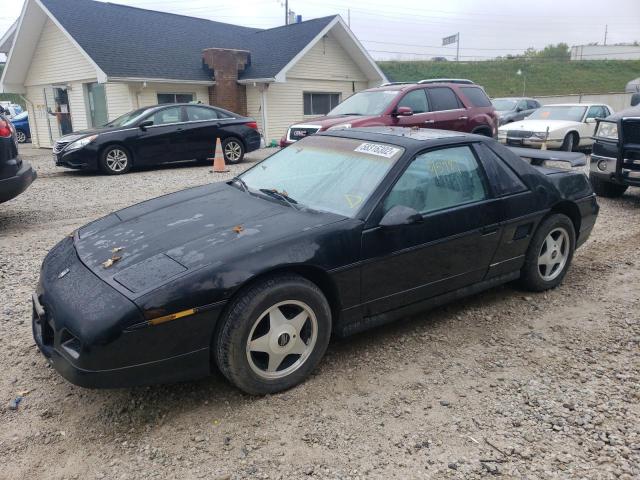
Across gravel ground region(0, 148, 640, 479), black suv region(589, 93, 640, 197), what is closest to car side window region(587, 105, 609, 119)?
black suv region(589, 93, 640, 197)

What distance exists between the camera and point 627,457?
259 centimetres

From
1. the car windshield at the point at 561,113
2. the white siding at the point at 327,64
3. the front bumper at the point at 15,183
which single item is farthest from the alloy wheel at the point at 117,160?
the car windshield at the point at 561,113

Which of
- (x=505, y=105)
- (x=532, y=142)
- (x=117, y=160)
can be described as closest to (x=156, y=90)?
(x=117, y=160)

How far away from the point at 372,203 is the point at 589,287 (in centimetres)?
265

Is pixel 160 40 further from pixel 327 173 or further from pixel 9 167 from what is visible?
pixel 327 173

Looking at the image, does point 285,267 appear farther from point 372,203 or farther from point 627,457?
point 627,457

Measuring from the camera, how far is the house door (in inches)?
731

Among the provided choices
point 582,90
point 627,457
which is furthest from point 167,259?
point 582,90

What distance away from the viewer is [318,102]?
67.3 feet

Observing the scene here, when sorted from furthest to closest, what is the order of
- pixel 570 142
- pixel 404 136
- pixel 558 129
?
pixel 570 142 < pixel 558 129 < pixel 404 136

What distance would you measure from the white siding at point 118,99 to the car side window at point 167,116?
222 inches

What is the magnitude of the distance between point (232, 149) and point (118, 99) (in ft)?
20.8

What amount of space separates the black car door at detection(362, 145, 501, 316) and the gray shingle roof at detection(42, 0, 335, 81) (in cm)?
1449

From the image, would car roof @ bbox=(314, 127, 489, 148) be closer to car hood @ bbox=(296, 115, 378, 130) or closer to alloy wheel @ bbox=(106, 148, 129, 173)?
car hood @ bbox=(296, 115, 378, 130)
